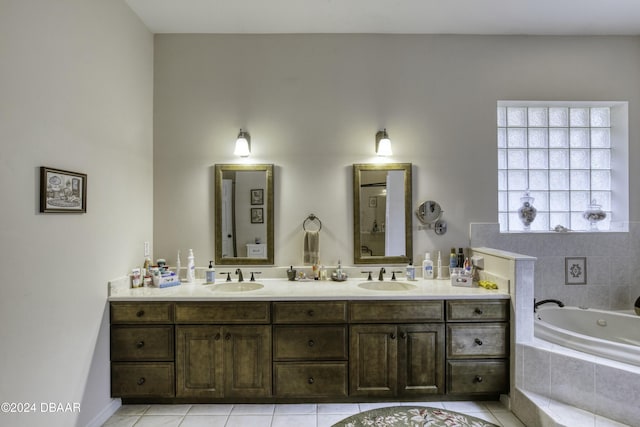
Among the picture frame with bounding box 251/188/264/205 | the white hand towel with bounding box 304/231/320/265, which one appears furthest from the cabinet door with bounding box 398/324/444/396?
the picture frame with bounding box 251/188/264/205

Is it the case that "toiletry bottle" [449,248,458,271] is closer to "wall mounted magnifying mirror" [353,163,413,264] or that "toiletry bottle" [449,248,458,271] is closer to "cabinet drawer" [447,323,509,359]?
"wall mounted magnifying mirror" [353,163,413,264]

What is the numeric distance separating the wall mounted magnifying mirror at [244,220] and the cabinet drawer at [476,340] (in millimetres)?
1555

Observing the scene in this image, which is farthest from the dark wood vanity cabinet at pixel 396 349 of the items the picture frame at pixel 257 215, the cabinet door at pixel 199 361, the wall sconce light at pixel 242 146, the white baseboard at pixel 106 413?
the white baseboard at pixel 106 413

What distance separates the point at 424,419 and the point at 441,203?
5.49ft

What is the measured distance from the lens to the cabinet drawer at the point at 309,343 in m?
2.31

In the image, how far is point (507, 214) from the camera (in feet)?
10.2

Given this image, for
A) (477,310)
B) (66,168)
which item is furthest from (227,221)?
(477,310)

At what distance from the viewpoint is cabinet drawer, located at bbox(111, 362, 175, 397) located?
2289mm

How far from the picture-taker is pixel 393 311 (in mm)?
2322

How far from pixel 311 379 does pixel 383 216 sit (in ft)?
4.65

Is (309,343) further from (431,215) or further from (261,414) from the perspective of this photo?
(431,215)

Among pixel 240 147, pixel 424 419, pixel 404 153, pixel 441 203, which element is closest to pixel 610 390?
pixel 424 419

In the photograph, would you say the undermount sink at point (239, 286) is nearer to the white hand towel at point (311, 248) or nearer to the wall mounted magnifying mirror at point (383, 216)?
the white hand towel at point (311, 248)

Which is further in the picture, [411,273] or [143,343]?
[411,273]
